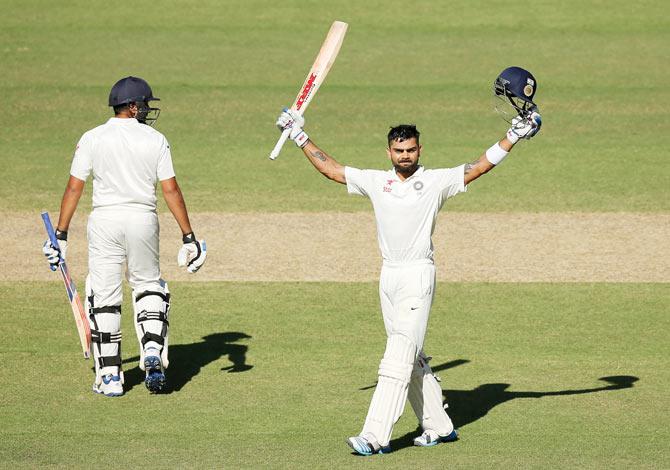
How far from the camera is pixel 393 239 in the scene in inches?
313

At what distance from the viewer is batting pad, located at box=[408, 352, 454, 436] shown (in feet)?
26.2

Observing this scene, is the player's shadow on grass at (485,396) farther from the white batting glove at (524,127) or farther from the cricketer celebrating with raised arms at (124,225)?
the white batting glove at (524,127)

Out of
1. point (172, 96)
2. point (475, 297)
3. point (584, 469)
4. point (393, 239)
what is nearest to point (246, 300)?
point (475, 297)

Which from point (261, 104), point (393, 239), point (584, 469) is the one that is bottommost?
point (584, 469)

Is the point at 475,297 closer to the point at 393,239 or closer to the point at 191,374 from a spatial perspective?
the point at 191,374

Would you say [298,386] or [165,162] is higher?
[165,162]

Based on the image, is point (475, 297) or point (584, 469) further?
point (475, 297)

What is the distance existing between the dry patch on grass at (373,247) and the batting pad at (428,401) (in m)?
4.35

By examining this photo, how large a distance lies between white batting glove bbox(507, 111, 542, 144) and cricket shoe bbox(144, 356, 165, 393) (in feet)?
9.36

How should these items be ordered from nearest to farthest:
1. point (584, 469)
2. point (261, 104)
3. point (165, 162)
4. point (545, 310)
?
point (584, 469) → point (165, 162) → point (545, 310) → point (261, 104)

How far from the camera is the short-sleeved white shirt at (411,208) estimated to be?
7930mm

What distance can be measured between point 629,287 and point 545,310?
1.16 m

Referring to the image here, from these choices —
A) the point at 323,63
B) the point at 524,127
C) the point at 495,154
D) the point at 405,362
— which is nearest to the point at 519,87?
the point at 524,127

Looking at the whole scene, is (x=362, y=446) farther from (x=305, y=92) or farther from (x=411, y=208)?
(x=305, y=92)
